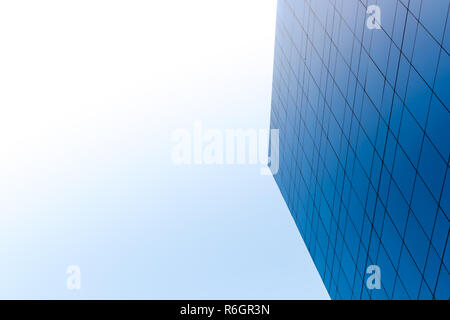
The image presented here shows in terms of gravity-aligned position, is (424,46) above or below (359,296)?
above

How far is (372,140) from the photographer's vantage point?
2781 cm

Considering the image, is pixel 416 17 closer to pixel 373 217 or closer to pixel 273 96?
pixel 373 217

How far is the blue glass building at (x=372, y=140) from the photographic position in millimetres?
20609

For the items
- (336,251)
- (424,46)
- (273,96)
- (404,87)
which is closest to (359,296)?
(336,251)

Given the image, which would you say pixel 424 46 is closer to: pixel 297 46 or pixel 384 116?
pixel 384 116

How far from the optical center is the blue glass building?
20.6 m

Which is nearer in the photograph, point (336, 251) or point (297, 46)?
point (336, 251)

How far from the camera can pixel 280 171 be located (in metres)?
53.1

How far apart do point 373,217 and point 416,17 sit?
10.9 meters
